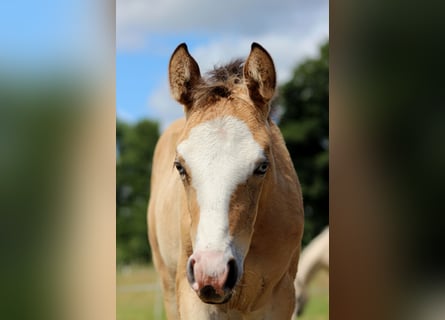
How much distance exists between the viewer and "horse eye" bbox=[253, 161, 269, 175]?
205 centimetres

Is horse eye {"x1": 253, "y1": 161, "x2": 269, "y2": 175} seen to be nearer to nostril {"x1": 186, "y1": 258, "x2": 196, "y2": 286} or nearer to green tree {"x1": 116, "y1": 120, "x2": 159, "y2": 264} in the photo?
nostril {"x1": 186, "y1": 258, "x2": 196, "y2": 286}

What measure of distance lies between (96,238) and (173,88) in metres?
0.74

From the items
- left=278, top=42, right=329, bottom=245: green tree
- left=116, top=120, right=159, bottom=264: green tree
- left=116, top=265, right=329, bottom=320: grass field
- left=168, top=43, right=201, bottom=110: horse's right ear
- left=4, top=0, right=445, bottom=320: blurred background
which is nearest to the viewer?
left=4, top=0, right=445, bottom=320: blurred background

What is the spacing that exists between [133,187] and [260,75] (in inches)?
551

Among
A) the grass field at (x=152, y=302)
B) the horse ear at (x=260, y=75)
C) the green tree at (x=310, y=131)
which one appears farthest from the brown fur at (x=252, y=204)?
the green tree at (x=310, y=131)

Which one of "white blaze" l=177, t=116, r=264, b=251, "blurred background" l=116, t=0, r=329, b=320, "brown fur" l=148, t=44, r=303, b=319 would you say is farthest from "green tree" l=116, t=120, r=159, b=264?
"white blaze" l=177, t=116, r=264, b=251

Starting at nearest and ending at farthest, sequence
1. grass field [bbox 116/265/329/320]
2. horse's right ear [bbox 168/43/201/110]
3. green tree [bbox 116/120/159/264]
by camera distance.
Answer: horse's right ear [bbox 168/43/201/110] < grass field [bbox 116/265/329/320] < green tree [bbox 116/120/159/264]

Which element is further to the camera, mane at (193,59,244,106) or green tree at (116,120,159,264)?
green tree at (116,120,159,264)

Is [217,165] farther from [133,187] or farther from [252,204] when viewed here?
[133,187]

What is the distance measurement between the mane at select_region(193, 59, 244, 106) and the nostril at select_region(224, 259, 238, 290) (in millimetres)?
716

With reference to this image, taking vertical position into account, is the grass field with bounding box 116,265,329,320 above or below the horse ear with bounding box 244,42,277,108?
below

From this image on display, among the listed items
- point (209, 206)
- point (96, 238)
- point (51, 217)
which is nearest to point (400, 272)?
point (209, 206)

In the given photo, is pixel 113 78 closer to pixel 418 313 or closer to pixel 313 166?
pixel 418 313

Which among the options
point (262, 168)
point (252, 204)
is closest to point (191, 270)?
point (252, 204)
